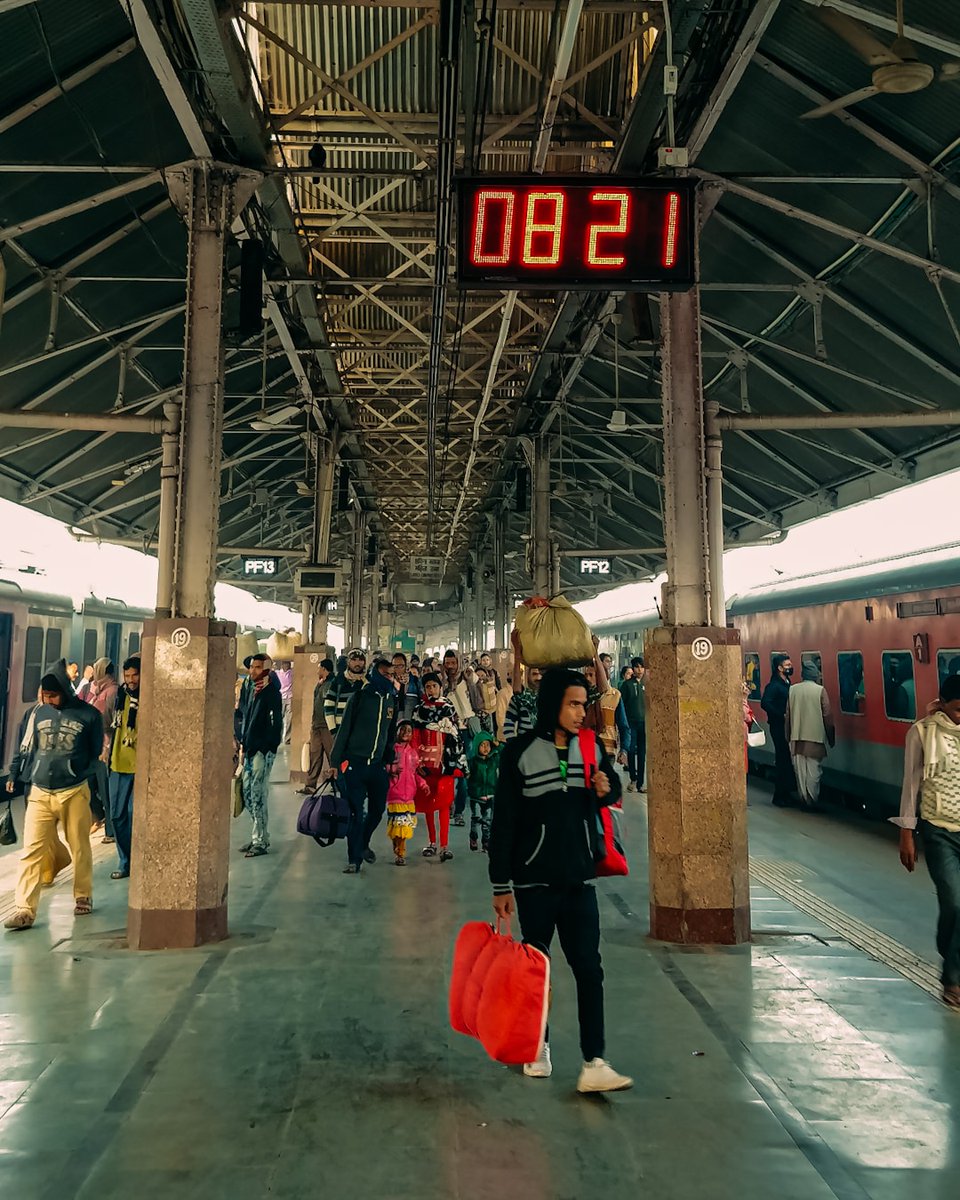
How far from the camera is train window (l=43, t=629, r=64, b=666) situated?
43.5 feet

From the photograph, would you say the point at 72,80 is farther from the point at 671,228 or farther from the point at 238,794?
the point at 238,794

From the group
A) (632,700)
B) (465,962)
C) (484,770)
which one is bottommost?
(465,962)

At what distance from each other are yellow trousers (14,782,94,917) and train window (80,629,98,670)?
7.78 m

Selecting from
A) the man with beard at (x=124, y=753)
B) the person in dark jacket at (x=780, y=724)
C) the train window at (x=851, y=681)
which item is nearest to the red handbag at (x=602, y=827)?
the man with beard at (x=124, y=753)

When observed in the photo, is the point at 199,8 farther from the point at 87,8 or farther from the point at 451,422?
the point at 451,422

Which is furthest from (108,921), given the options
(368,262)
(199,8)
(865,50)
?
(368,262)

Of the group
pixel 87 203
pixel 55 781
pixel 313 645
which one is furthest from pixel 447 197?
pixel 313 645

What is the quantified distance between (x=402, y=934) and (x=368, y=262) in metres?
10.5

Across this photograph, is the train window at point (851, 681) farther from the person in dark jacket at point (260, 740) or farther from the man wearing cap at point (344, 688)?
the person in dark jacket at point (260, 740)

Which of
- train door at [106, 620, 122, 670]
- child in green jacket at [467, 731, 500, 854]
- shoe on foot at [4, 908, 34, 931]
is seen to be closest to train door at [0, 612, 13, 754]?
train door at [106, 620, 122, 670]

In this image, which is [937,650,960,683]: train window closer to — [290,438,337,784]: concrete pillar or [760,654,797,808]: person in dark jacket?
[760,654,797,808]: person in dark jacket

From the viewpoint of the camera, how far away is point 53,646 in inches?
530

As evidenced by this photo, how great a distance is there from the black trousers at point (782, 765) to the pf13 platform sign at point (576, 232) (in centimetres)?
938

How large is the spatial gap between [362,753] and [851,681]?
7218 mm
